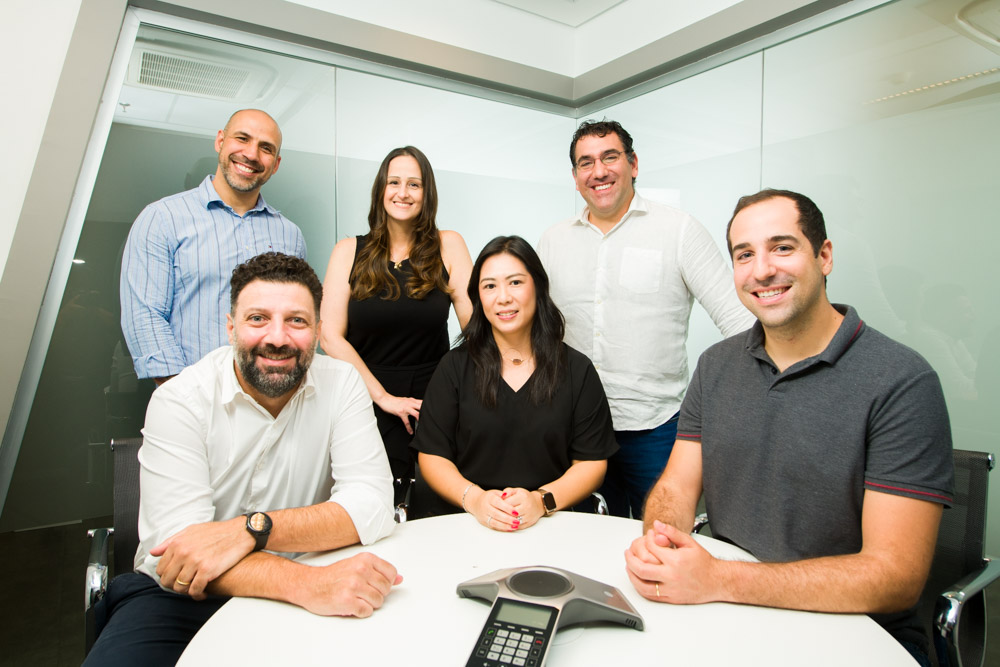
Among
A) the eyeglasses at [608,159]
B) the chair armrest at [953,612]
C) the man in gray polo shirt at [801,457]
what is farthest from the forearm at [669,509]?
the eyeglasses at [608,159]

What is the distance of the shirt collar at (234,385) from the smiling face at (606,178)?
4.57 feet

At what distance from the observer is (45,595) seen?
2771mm

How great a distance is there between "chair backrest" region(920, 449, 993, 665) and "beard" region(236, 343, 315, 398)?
5.97ft

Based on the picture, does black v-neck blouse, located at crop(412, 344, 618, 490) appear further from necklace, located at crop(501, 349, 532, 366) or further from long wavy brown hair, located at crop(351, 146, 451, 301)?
long wavy brown hair, located at crop(351, 146, 451, 301)

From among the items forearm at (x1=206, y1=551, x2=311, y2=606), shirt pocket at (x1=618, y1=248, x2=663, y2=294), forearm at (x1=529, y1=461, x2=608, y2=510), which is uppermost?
shirt pocket at (x1=618, y1=248, x2=663, y2=294)

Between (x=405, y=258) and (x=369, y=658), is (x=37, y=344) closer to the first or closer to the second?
(x=405, y=258)

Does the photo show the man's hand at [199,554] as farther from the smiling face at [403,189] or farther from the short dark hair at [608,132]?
the short dark hair at [608,132]

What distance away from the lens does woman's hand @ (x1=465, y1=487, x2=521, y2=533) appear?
160 cm

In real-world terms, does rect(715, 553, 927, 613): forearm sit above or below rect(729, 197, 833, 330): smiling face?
below

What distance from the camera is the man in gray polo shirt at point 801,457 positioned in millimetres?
1205

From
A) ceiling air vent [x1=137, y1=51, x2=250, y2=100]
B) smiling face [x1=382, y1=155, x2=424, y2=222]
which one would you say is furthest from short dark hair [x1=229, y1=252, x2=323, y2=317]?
ceiling air vent [x1=137, y1=51, x2=250, y2=100]

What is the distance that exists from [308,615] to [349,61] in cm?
305

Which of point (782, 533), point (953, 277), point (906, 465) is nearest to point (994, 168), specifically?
point (953, 277)

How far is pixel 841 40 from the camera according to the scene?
8.89 ft
